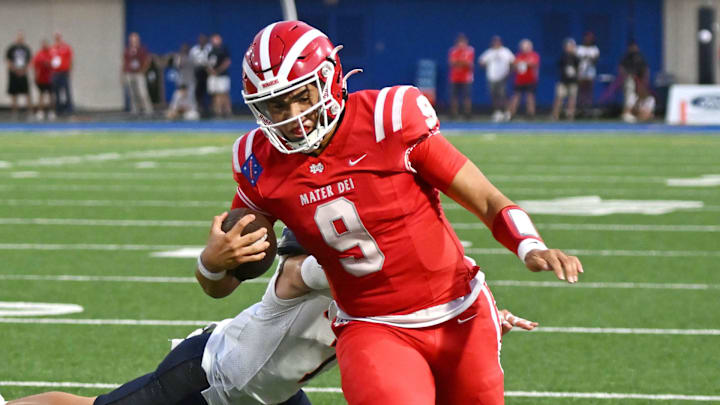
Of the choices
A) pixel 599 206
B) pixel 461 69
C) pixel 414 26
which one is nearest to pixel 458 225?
pixel 599 206

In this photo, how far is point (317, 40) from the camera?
160 inches

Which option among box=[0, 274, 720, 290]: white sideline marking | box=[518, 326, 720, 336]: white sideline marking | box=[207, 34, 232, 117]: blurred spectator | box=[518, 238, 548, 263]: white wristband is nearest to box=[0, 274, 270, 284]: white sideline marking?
box=[0, 274, 720, 290]: white sideline marking

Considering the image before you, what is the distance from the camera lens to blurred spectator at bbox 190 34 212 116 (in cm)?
2825

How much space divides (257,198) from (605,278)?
500cm

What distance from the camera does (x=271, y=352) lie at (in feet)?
14.1

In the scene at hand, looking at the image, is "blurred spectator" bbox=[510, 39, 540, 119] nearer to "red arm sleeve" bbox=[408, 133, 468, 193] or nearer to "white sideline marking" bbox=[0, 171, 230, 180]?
"white sideline marking" bbox=[0, 171, 230, 180]

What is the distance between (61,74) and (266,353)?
1024 inches

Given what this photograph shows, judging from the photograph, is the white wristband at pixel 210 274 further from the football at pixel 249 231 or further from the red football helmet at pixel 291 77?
the red football helmet at pixel 291 77

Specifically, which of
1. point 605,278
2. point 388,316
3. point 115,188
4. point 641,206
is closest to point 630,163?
point 641,206

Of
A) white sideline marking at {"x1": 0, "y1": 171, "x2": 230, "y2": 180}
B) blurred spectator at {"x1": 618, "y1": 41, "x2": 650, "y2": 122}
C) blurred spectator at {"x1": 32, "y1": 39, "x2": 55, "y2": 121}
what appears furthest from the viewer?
blurred spectator at {"x1": 32, "y1": 39, "x2": 55, "y2": 121}

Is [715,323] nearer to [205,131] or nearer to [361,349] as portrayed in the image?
[361,349]

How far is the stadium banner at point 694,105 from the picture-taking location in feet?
79.0

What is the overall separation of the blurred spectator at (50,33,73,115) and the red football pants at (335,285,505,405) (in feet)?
84.1

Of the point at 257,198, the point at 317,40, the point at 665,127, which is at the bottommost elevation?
the point at 665,127
